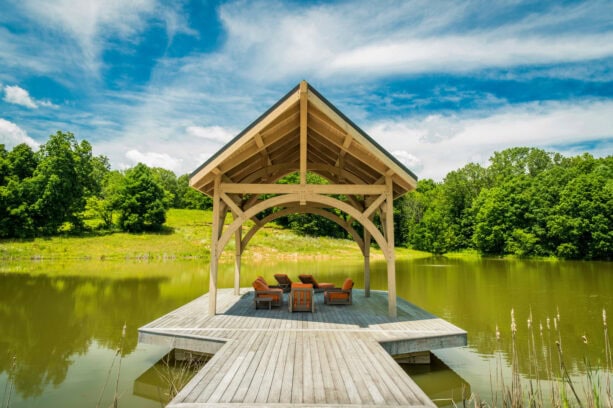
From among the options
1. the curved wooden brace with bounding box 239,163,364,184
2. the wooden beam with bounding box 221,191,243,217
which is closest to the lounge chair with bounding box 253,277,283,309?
the wooden beam with bounding box 221,191,243,217

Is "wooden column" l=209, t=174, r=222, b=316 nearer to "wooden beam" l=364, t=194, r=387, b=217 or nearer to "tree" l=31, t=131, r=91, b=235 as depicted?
"wooden beam" l=364, t=194, r=387, b=217

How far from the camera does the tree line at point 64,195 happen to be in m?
34.1

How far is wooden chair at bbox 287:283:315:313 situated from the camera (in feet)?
30.1

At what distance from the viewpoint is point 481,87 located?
35.6 metres

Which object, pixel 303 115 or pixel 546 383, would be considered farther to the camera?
pixel 303 115

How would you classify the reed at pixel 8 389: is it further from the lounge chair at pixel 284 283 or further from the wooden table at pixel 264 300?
the lounge chair at pixel 284 283

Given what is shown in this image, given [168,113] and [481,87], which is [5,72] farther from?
[481,87]

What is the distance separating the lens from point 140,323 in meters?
10.2

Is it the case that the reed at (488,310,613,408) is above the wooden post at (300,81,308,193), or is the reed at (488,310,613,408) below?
Answer: below

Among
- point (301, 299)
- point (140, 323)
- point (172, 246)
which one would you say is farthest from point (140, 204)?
point (301, 299)

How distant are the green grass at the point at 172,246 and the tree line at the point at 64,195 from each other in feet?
6.49

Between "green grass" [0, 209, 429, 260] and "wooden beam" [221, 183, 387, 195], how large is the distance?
2651 cm

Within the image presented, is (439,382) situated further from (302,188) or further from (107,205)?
(107,205)

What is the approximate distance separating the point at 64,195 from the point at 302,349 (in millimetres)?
39712
